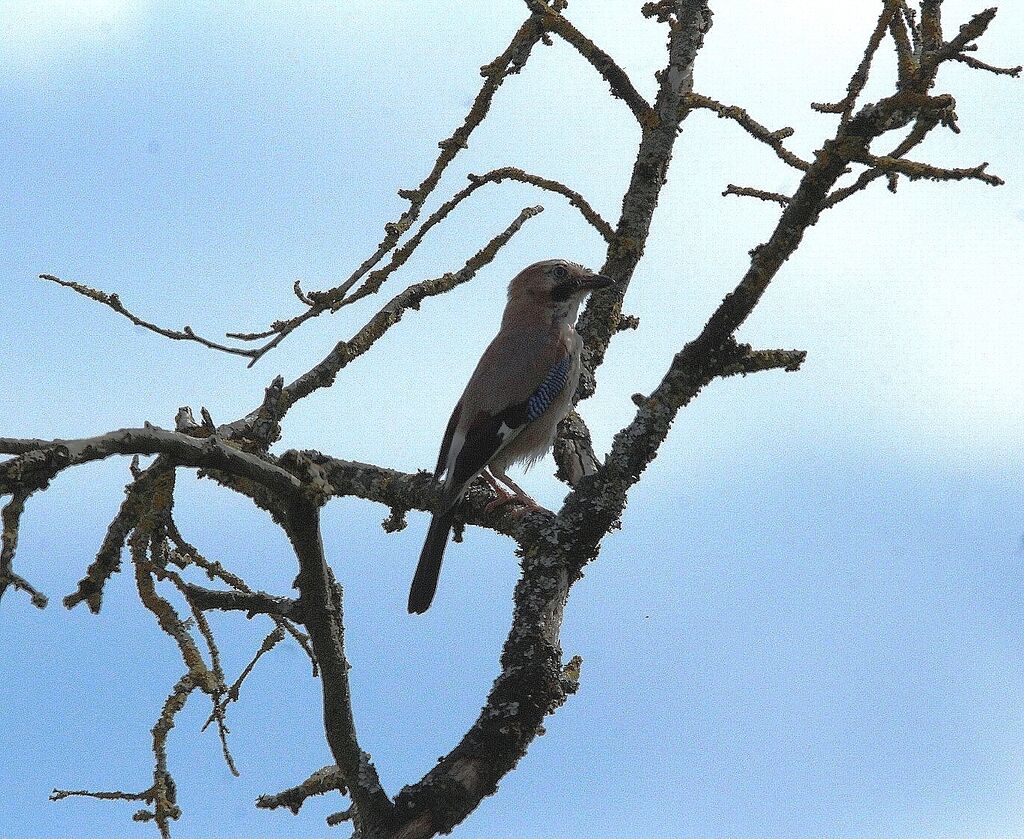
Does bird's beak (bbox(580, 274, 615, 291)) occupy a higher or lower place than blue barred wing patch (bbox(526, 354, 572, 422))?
higher

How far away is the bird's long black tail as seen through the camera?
19.8 ft

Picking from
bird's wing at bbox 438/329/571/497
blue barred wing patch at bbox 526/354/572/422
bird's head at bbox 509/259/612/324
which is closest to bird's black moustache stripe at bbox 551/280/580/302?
bird's head at bbox 509/259/612/324

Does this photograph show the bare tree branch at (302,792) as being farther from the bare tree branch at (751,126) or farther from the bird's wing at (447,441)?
the bare tree branch at (751,126)

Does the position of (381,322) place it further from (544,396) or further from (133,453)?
(133,453)

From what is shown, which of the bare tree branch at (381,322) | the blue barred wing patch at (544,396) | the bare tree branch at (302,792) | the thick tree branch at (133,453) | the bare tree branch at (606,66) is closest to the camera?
the thick tree branch at (133,453)

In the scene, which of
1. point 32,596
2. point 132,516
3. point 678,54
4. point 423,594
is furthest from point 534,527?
point 678,54

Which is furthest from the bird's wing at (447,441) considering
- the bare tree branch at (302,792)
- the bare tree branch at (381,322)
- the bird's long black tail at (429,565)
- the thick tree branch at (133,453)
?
the thick tree branch at (133,453)

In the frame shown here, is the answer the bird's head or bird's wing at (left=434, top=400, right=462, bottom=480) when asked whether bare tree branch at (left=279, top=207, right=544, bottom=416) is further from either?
the bird's head

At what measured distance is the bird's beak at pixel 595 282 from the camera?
666cm

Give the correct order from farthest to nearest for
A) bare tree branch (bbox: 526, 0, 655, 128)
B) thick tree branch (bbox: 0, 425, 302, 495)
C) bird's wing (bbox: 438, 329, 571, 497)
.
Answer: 1. bird's wing (bbox: 438, 329, 571, 497)
2. bare tree branch (bbox: 526, 0, 655, 128)
3. thick tree branch (bbox: 0, 425, 302, 495)

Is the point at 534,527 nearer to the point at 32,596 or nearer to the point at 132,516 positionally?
the point at 132,516

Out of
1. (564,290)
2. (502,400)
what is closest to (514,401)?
(502,400)

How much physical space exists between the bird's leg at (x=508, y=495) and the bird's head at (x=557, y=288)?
1364 millimetres

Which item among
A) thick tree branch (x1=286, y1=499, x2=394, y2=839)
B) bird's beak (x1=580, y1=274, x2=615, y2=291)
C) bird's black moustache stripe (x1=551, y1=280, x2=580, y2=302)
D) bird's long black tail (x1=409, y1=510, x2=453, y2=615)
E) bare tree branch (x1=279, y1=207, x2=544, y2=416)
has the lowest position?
thick tree branch (x1=286, y1=499, x2=394, y2=839)
